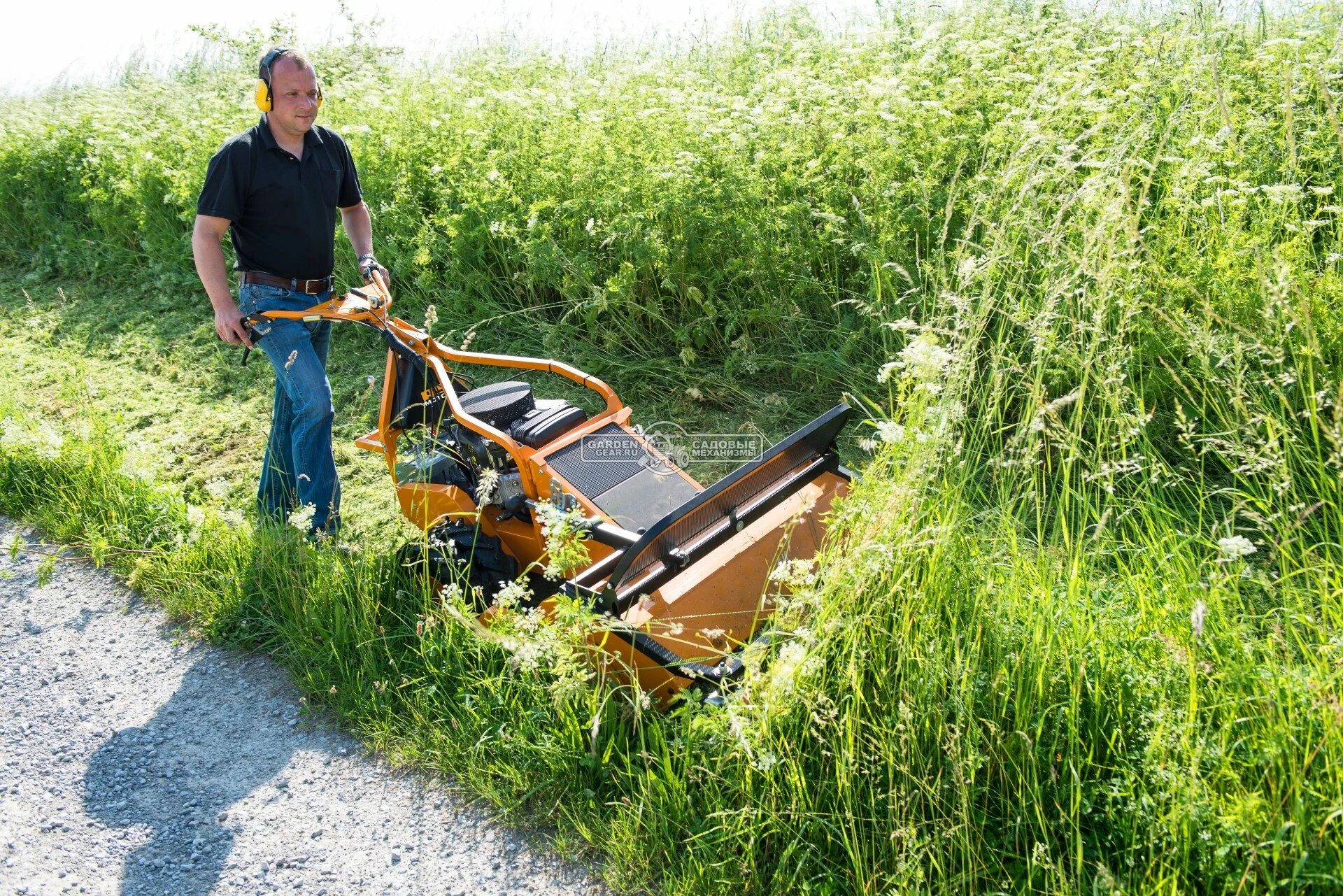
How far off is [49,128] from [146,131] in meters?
1.08

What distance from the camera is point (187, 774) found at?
10.7ft

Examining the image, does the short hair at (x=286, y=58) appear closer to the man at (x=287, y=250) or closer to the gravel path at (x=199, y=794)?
the man at (x=287, y=250)

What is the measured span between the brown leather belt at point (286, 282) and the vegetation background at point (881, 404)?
940 mm

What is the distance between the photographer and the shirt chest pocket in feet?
14.4

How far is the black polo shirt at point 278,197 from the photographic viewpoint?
406 cm

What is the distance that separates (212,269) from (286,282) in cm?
38

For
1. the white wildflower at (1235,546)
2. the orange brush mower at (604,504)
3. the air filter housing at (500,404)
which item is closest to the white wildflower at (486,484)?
the orange brush mower at (604,504)

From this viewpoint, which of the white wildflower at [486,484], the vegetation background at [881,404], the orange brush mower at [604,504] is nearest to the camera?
the vegetation background at [881,404]

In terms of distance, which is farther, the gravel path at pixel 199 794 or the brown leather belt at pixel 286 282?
the brown leather belt at pixel 286 282

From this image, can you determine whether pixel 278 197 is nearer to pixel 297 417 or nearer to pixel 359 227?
pixel 359 227

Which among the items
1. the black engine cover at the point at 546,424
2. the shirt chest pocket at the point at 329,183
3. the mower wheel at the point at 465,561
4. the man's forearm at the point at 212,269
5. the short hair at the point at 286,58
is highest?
the short hair at the point at 286,58

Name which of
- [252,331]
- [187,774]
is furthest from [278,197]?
[187,774]

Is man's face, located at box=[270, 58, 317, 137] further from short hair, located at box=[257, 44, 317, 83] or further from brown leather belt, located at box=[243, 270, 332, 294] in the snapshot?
brown leather belt, located at box=[243, 270, 332, 294]

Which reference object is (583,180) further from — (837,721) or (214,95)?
(214,95)
